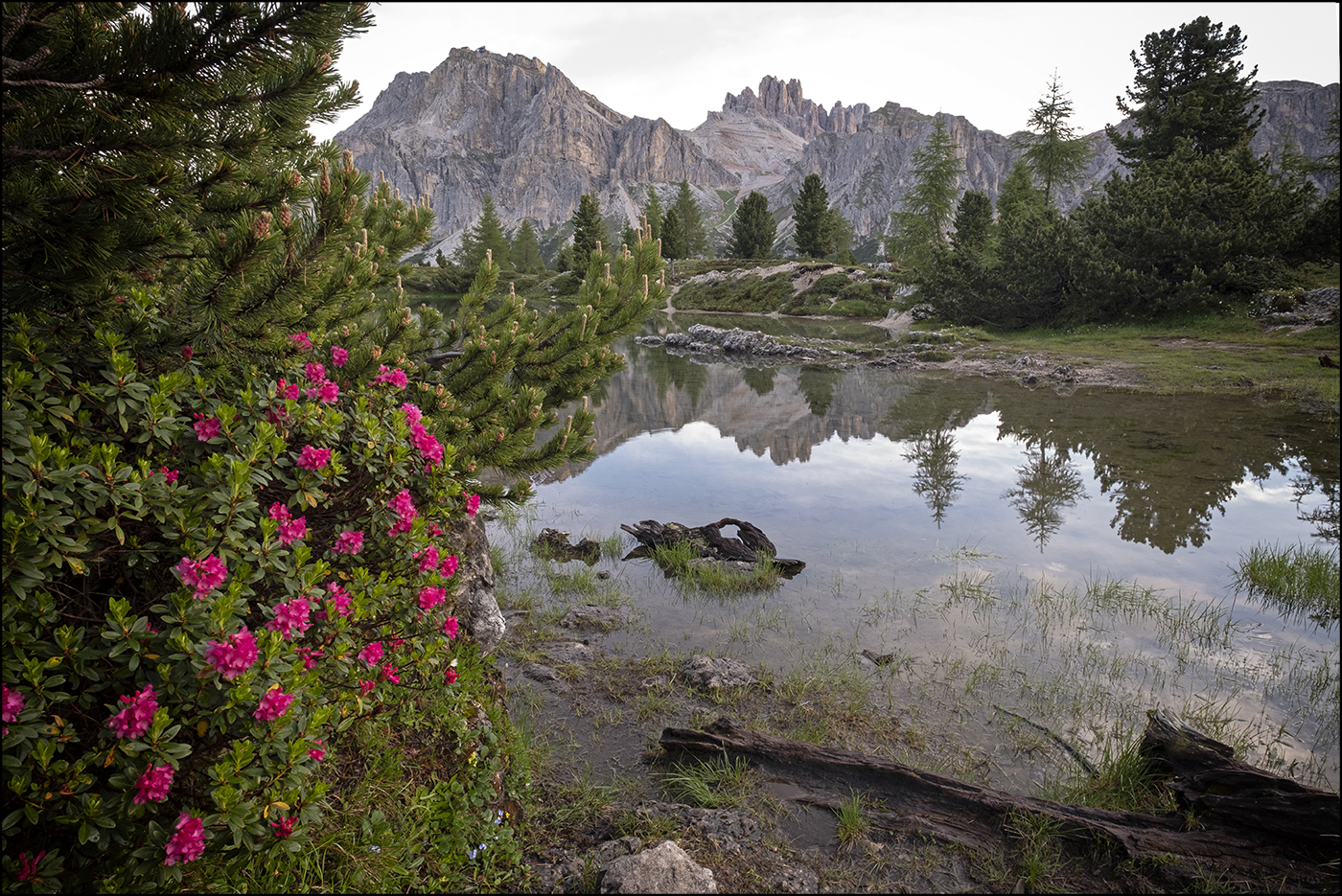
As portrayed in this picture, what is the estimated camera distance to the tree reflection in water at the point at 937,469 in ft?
32.4

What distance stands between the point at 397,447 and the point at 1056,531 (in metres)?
8.46

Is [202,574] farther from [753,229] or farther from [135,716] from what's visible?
[753,229]

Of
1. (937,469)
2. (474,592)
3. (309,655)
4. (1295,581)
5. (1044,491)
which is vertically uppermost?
(309,655)

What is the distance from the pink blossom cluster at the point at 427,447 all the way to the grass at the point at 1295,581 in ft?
25.6

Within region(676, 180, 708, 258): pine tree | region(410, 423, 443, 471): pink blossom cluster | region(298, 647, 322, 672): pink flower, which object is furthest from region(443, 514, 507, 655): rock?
region(676, 180, 708, 258): pine tree

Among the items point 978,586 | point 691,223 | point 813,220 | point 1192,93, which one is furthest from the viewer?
point 691,223

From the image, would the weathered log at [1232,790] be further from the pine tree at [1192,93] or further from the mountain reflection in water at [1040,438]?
the pine tree at [1192,93]

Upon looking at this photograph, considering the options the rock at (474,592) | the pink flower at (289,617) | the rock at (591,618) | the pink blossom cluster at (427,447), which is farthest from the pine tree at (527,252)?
the pink flower at (289,617)

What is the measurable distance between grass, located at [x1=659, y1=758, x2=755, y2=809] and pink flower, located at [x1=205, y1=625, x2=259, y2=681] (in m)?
2.60

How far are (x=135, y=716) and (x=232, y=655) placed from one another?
1.02 feet

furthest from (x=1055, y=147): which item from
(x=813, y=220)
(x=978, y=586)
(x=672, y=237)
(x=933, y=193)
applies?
(x=978, y=586)

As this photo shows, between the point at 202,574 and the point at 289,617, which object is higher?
the point at 202,574

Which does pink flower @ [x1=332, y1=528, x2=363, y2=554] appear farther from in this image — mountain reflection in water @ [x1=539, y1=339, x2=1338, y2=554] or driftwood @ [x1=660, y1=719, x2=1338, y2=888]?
mountain reflection in water @ [x1=539, y1=339, x2=1338, y2=554]

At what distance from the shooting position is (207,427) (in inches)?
109
